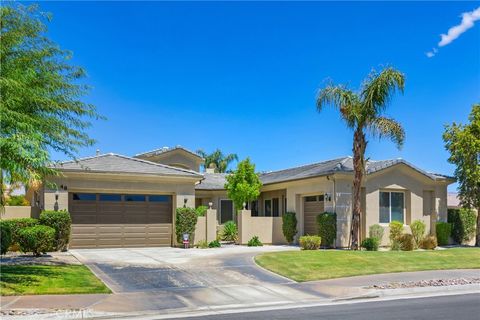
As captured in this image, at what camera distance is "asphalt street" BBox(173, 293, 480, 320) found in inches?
399

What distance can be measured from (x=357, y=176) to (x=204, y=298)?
11622mm

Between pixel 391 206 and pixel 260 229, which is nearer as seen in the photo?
pixel 391 206

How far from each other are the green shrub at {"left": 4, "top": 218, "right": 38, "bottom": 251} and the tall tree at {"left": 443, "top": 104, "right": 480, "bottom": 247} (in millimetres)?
19125

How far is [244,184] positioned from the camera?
86.9 feet

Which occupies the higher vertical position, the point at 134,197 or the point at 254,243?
the point at 134,197

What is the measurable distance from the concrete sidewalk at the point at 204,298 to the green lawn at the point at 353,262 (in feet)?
3.14

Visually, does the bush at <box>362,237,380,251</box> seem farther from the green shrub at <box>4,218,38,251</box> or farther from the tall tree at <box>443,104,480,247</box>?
the green shrub at <box>4,218,38,251</box>

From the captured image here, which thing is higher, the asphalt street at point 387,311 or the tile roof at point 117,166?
the tile roof at point 117,166

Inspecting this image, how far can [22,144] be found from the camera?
37.5 ft

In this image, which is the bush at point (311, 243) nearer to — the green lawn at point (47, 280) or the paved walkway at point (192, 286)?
the paved walkway at point (192, 286)

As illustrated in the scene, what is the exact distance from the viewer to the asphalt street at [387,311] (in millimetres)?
10141

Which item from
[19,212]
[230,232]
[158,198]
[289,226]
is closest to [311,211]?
[289,226]

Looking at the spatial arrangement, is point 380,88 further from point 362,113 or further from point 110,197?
point 110,197

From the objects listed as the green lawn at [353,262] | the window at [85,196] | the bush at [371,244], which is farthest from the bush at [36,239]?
the bush at [371,244]
